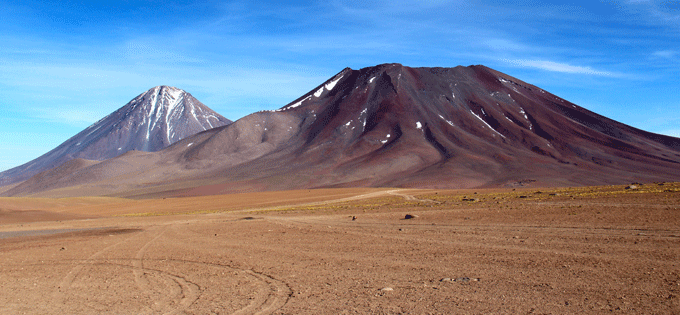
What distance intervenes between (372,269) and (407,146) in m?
124

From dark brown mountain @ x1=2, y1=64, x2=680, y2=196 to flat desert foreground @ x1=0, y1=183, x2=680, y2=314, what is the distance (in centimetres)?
8327

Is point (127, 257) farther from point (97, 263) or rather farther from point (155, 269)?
point (155, 269)

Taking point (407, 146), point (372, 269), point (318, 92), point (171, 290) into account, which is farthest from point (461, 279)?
point (318, 92)

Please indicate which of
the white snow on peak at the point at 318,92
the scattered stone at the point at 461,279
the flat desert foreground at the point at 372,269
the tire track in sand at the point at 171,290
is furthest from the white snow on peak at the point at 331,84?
the scattered stone at the point at 461,279

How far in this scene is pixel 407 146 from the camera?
443ft

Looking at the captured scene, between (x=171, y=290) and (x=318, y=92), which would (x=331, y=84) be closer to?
(x=318, y=92)

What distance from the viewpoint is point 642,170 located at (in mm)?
117438

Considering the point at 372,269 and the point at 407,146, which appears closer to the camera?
the point at 372,269

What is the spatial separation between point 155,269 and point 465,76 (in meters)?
176

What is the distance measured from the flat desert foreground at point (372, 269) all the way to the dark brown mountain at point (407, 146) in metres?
83.3

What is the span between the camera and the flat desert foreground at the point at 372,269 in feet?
30.6

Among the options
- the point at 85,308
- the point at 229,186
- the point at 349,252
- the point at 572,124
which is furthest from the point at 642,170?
the point at 85,308

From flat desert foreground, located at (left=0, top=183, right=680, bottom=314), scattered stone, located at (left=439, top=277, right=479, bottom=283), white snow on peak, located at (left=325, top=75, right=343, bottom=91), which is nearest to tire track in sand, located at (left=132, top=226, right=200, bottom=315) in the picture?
flat desert foreground, located at (left=0, top=183, right=680, bottom=314)

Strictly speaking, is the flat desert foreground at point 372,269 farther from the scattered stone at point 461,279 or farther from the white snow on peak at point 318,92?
the white snow on peak at point 318,92
